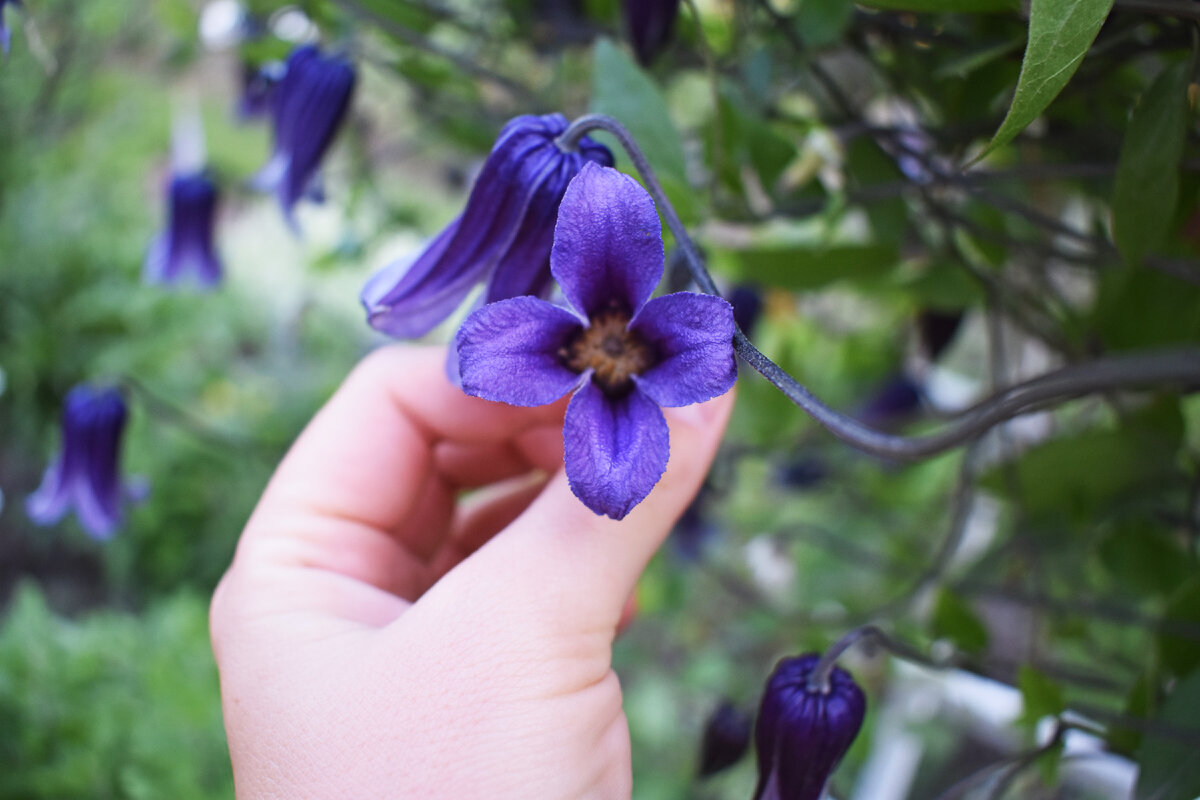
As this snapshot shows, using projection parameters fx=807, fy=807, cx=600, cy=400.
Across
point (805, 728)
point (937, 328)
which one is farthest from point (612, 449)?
point (937, 328)

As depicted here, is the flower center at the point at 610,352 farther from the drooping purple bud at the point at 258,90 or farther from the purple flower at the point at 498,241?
the drooping purple bud at the point at 258,90

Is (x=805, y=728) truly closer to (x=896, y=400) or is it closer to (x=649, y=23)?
(x=649, y=23)

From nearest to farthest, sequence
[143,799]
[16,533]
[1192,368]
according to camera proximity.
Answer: [1192,368]
[143,799]
[16,533]

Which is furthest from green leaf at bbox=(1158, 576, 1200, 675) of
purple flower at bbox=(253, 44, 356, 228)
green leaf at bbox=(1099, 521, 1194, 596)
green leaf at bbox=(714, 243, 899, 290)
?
purple flower at bbox=(253, 44, 356, 228)

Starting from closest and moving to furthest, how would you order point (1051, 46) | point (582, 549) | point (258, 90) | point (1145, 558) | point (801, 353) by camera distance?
point (1051, 46) < point (582, 549) < point (1145, 558) < point (258, 90) < point (801, 353)

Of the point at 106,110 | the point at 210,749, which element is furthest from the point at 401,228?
the point at 106,110

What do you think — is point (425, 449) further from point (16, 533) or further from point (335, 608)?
point (16, 533)
